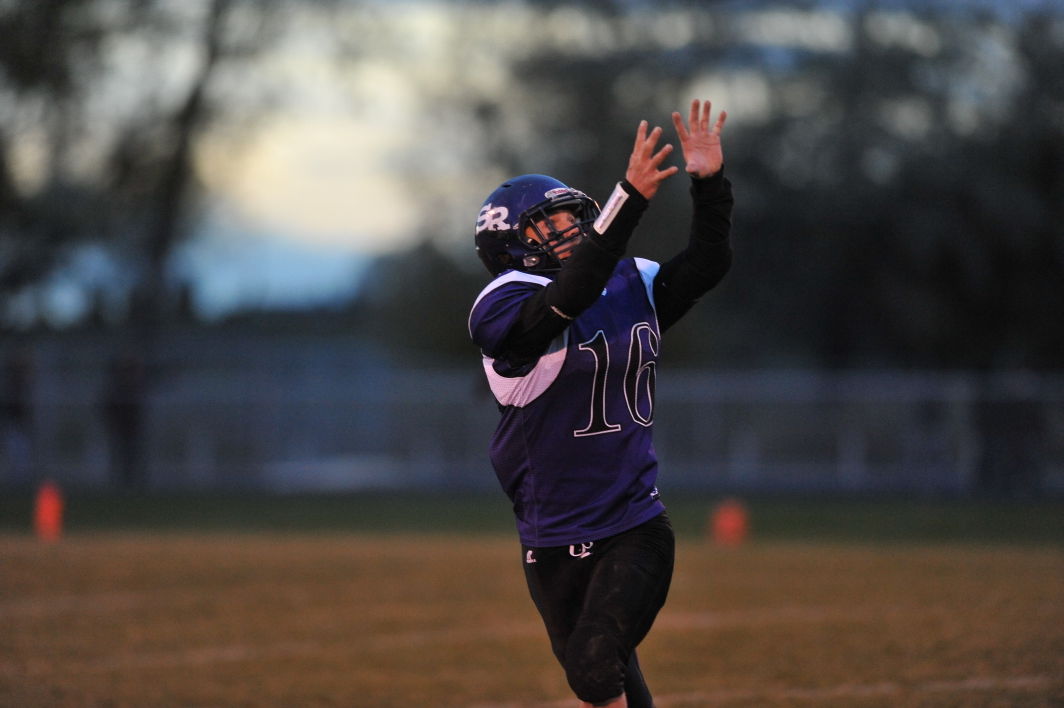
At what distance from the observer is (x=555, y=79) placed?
97.0 ft

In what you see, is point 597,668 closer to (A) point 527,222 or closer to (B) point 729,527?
(A) point 527,222

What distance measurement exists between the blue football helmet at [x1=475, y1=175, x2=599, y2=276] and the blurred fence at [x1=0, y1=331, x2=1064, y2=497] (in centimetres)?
2021

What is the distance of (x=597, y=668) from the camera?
4.38m

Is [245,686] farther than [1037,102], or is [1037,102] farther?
[1037,102]

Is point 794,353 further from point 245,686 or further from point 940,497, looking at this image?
point 245,686

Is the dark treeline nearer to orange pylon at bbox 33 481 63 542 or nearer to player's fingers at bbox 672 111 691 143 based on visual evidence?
orange pylon at bbox 33 481 63 542

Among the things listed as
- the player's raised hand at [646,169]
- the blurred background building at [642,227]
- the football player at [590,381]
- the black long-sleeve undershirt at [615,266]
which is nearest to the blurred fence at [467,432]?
the blurred background building at [642,227]

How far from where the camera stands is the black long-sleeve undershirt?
439cm

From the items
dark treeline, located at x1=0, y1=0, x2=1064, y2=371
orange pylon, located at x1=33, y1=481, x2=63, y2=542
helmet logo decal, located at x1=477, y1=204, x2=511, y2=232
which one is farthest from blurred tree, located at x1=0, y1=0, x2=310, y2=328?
helmet logo decal, located at x1=477, y1=204, x2=511, y2=232

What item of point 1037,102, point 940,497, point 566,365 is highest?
point 1037,102

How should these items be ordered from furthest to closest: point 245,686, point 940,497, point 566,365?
point 940,497, point 245,686, point 566,365

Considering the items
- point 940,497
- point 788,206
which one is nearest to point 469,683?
point 940,497

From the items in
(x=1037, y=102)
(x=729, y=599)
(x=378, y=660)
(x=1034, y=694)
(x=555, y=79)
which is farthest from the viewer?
(x=555, y=79)

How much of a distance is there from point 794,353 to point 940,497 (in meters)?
7.78
